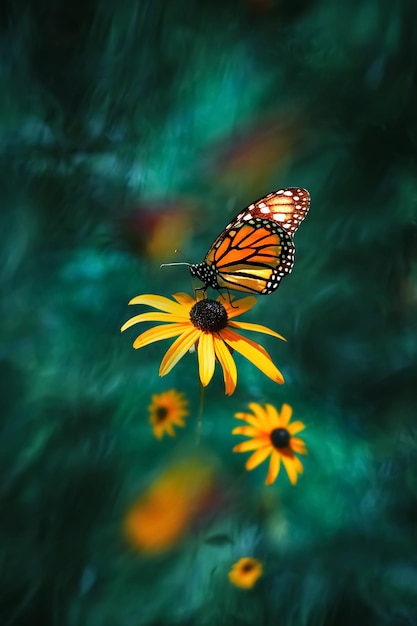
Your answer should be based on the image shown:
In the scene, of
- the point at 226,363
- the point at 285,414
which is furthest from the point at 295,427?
the point at 226,363

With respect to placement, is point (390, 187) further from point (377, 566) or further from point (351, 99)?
point (377, 566)

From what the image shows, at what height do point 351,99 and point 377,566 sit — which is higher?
point 351,99

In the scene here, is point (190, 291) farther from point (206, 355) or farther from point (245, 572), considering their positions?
point (245, 572)

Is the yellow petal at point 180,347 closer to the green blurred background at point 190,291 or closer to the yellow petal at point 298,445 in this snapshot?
the green blurred background at point 190,291

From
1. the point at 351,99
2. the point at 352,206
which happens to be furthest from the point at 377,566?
the point at 351,99

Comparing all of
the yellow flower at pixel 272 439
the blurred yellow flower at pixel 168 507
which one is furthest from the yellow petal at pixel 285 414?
the blurred yellow flower at pixel 168 507

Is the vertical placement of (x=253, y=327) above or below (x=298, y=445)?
above
